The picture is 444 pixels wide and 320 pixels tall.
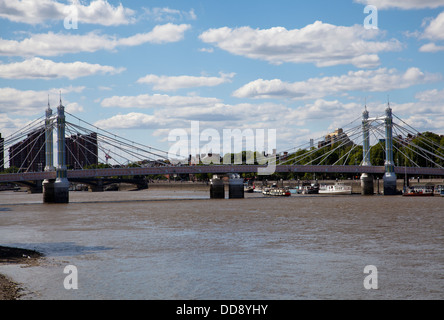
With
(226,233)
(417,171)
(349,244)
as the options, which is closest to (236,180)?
(417,171)

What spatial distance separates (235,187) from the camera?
74.6m

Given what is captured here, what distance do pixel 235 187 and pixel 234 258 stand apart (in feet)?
175

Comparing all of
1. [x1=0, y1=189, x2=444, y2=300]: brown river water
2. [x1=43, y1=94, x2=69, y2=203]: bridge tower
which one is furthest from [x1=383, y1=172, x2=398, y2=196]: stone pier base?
[x1=0, y1=189, x2=444, y2=300]: brown river water

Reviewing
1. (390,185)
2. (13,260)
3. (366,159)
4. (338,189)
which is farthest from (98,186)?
(13,260)

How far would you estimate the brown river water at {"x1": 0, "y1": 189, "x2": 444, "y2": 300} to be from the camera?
15625mm

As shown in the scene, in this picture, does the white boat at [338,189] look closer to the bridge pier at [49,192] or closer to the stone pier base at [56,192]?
the stone pier base at [56,192]

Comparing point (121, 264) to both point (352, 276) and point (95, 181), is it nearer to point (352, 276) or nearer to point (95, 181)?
point (352, 276)

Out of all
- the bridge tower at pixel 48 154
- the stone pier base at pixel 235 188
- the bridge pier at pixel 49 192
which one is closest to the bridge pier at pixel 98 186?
the bridge tower at pixel 48 154

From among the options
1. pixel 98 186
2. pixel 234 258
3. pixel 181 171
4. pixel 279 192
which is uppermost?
pixel 181 171

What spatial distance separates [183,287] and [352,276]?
203 inches

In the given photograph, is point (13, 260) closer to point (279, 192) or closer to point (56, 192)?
point (56, 192)

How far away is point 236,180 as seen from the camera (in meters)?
74.6

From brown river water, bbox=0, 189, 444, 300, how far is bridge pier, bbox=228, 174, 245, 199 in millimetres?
37020

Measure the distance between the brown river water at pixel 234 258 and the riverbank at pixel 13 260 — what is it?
0.43 metres
